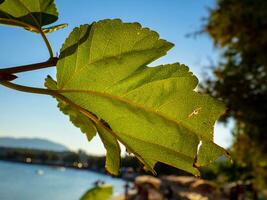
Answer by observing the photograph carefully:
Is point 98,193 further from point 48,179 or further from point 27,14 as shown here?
point 48,179

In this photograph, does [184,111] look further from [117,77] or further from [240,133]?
[240,133]

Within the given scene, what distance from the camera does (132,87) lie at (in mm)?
476

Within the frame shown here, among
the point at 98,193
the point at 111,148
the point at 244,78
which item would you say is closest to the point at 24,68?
the point at 111,148

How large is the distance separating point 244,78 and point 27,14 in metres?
15.3

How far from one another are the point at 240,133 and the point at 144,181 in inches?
222

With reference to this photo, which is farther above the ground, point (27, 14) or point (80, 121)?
point (27, 14)

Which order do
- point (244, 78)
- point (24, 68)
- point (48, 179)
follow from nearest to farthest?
point (24, 68)
point (244, 78)
point (48, 179)

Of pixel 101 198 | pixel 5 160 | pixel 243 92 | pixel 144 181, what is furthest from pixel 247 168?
pixel 5 160

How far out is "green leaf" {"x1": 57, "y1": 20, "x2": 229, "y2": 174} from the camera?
0.46 metres

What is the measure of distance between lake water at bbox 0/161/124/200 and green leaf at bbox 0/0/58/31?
55570mm

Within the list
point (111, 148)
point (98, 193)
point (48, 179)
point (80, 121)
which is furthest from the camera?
point (48, 179)

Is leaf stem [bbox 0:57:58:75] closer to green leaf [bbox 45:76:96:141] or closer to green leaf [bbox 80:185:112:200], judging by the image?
green leaf [bbox 45:76:96:141]

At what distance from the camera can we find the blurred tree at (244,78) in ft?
45.3

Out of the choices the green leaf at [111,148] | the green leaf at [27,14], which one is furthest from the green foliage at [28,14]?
the green leaf at [111,148]
